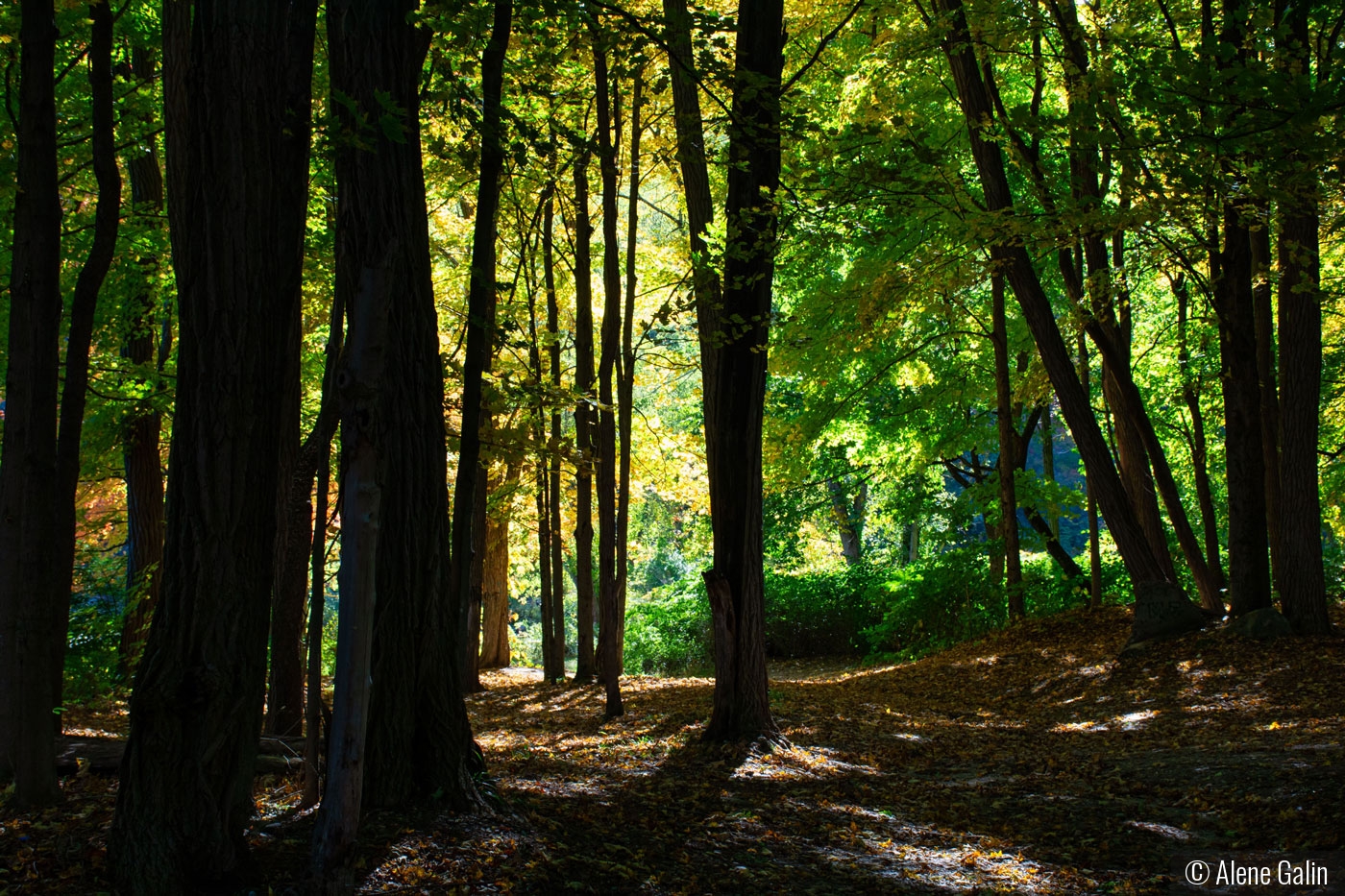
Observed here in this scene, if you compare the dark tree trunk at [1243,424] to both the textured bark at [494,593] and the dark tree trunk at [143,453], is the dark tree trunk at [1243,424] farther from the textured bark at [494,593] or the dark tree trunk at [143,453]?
the dark tree trunk at [143,453]

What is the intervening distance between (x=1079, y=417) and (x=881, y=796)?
6116 mm

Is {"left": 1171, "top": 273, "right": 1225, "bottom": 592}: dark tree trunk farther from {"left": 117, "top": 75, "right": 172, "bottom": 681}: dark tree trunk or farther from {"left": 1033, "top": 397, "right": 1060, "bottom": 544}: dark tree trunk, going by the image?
{"left": 117, "top": 75, "right": 172, "bottom": 681}: dark tree trunk

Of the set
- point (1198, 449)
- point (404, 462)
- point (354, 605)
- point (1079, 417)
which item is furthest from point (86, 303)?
point (1198, 449)

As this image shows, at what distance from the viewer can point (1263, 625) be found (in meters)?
9.29

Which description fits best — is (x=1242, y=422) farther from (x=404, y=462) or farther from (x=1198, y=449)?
(x=404, y=462)

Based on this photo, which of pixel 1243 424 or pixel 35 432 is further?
pixel 1243 424

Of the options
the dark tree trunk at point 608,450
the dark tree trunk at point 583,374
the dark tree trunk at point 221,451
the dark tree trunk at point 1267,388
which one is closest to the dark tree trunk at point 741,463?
the dark tree trunk at point 608,450

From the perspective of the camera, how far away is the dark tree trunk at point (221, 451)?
124 inches

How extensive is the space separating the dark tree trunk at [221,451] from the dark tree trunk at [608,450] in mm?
4649

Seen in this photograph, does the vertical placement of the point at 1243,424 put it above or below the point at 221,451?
above

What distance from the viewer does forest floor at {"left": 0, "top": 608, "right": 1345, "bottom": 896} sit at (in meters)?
3.71

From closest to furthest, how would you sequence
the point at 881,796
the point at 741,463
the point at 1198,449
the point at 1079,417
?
the point at 881,796 < the point at 741,463 < the point at 1079,417 < the point at 1198,449

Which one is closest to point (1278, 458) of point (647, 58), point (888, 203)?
point (888, 203)

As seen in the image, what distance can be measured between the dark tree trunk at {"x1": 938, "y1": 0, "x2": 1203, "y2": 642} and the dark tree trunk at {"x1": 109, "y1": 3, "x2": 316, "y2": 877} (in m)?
8.08
